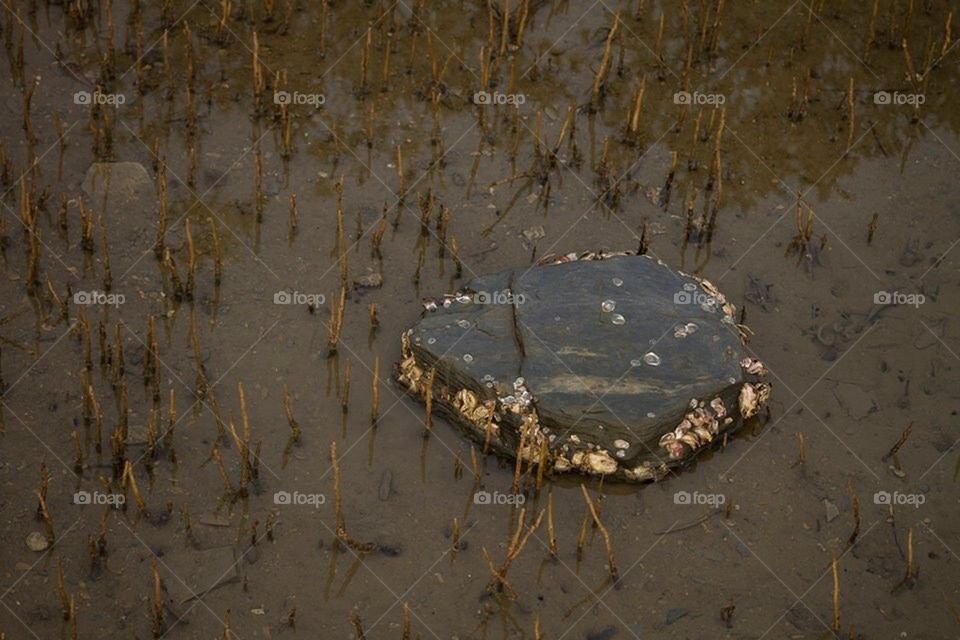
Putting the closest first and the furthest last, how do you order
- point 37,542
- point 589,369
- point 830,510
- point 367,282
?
1. point 37,542
2. point 830,510
3. point 589,369
4. point 367,282

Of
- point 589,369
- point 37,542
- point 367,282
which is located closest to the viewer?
point 37,542

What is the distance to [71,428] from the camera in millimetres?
7039

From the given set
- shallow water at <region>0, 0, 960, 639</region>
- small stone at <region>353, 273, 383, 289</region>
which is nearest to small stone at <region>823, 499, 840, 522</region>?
shallow water at <region>0, 0, 960, 639</region>

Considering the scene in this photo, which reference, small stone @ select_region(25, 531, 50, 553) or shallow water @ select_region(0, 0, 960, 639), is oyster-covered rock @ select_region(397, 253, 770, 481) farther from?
small stone @ select_region(25, 531, 50, 553)

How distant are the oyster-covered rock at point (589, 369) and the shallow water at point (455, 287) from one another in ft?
0.63

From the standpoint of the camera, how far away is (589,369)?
7.11 metres

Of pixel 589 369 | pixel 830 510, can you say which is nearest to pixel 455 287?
pixel 589 369

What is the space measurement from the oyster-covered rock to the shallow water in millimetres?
191

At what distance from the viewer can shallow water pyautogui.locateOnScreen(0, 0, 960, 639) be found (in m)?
6.54

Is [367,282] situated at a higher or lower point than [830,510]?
higher

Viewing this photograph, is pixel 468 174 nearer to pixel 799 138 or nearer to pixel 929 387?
pixel 799 138

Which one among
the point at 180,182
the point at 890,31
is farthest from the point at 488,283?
the point at 890,31

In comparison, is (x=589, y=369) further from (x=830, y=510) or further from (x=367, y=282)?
(x=367, y=282)

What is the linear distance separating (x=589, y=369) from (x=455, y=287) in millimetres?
1264
